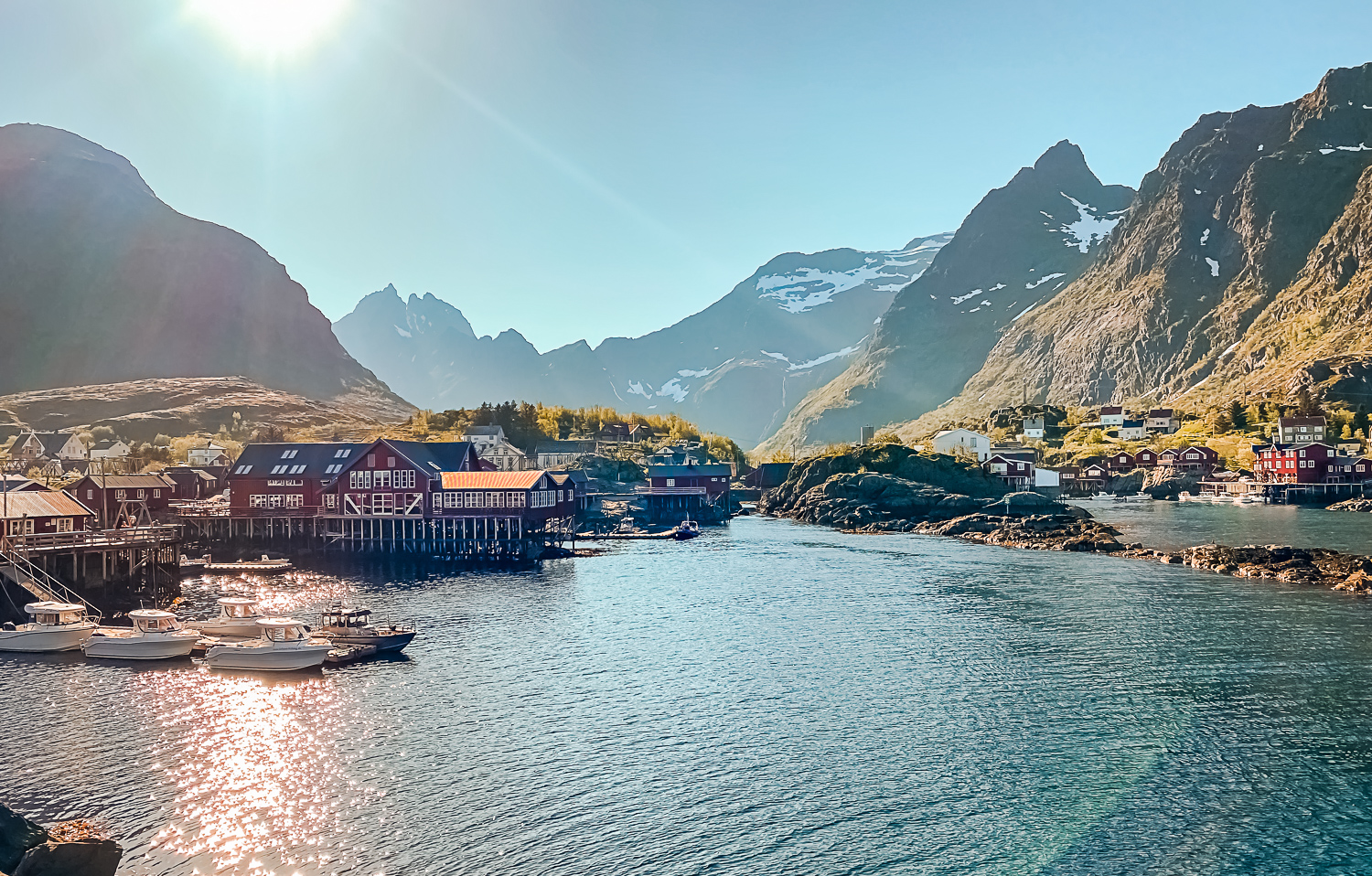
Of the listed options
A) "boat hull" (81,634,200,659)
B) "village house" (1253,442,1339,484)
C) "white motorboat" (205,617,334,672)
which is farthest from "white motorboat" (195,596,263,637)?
"village house" (1253,442,1339,484)

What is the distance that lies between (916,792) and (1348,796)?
15.3 meters

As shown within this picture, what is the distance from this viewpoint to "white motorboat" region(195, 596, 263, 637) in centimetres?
6106

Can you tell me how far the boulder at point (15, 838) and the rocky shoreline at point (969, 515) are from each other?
8522 cm

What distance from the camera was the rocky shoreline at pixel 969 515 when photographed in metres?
89.2

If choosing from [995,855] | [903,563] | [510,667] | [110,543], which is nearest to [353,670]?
[510,667]

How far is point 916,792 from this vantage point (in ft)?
122

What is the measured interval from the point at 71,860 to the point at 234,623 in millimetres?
Answer: 35263

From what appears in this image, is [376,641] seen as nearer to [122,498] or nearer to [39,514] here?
[39,514]

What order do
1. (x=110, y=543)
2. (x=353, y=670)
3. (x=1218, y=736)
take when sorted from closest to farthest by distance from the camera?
(x=1218, y=736)
(x=353, y=670)
(x=110, y=543)

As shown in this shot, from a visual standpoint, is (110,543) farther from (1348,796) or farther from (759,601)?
(1348,796)

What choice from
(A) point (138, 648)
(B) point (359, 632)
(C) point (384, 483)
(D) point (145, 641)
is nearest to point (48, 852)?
(B) point (359, 632)

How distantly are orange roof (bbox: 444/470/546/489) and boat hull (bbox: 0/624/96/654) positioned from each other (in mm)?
55986

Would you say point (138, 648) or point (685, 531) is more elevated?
point (685, 531)

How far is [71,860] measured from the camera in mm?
27969
